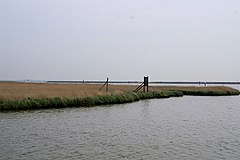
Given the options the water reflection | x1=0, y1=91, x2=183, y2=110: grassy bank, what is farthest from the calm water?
x1=0, y1=91, x2=183, y2=110: grassy bank

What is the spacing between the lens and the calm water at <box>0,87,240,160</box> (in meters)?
12.1

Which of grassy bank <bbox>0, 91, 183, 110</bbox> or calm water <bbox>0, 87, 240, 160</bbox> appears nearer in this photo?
calm water <bbox>0, 87, 240, 160</bbox>

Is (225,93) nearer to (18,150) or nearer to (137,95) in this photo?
(137,95)

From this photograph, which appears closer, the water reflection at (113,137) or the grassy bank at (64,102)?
the water reflection at (113,137)

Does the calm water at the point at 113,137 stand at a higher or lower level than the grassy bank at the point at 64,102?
lower

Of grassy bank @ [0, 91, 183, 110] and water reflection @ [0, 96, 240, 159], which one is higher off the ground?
grassy bank @ [0, 91, 183, 110]

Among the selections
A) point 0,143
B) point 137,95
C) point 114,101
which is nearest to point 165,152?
point 0,143

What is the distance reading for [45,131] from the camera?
16016 mm

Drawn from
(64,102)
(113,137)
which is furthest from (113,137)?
(64,102)

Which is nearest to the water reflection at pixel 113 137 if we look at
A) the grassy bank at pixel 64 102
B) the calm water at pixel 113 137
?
the calm water at pixel 113 137

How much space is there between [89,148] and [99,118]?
8.52 m

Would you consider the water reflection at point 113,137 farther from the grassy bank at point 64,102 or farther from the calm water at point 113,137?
the grassy bank at point 64,102

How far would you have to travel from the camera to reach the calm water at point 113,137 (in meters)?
12.1

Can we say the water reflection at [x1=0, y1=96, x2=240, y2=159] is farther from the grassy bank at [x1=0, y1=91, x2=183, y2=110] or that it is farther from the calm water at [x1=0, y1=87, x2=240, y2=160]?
the grassy bank at [x1=0, y1=91, x2=183, y2=110]
